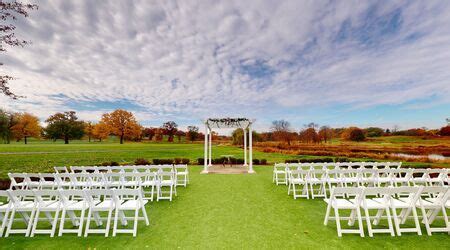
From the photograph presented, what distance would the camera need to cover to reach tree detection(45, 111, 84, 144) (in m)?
51.4

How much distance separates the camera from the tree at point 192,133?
210 ft

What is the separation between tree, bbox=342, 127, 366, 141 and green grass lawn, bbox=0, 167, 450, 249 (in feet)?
139

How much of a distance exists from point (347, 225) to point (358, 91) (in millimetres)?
25539

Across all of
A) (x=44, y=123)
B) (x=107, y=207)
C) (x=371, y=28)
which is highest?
(x=371, y=28)

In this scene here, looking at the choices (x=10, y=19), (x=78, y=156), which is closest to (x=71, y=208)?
(x=10, y=19)

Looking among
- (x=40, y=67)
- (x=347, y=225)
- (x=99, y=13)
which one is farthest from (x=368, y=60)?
(x=40, y=67)

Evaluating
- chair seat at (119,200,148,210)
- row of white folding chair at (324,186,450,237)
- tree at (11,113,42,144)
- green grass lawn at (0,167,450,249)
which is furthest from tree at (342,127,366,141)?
tree at (11,113,42,144)

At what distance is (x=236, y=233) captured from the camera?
4016 mm

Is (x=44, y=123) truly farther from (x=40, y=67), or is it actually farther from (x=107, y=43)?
(x=107, y=43)

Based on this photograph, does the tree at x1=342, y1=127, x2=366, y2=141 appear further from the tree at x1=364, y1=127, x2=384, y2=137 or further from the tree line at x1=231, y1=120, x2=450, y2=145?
the tree at x1=364, y1=127, x2=384, y2=137

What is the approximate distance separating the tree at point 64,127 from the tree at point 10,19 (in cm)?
4938

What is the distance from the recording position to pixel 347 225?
447 centimetres

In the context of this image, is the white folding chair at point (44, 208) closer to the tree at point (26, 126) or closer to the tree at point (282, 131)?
the tree at point (282, 131)

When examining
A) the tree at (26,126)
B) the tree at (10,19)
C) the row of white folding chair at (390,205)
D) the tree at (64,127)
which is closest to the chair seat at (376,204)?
the row of white folding chair at (390,205)
